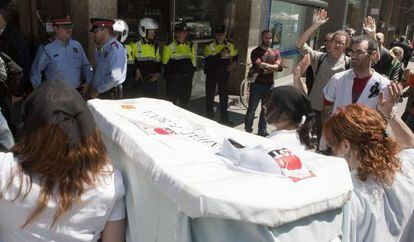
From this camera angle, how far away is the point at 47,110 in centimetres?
129

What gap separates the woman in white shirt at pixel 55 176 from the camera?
4.29 feet

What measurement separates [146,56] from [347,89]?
3417mm

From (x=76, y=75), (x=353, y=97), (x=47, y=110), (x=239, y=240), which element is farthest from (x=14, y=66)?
(x=239, y=240)

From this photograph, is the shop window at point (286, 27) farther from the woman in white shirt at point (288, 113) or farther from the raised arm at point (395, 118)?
the woman in white shirt at point (288, 113)

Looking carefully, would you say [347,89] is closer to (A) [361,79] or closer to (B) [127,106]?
(A) [361,79]

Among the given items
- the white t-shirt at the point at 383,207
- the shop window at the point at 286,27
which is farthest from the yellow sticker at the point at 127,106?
the shop window at the point at 286,27

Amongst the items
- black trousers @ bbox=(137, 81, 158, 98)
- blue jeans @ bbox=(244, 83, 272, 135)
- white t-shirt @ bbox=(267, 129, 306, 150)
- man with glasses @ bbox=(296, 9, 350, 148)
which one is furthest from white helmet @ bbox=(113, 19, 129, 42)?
white t-shirt @ bbox=(267, 129, 306, 150)

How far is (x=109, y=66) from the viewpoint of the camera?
4.66 metres

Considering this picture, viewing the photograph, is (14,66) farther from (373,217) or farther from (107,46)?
(373,217)

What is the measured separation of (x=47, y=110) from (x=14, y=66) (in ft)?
9.18

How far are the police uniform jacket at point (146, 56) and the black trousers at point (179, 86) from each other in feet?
1.39

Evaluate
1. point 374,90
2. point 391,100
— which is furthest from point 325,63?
point 391,100

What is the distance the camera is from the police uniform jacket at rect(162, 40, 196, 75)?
628 cm

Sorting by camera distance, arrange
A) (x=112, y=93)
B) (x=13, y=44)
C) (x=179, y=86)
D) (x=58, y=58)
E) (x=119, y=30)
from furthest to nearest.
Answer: (x=179, y=86), (x=119, y=30), (x=112, y=93), (x=58, y=58), (x=13, y=44)
